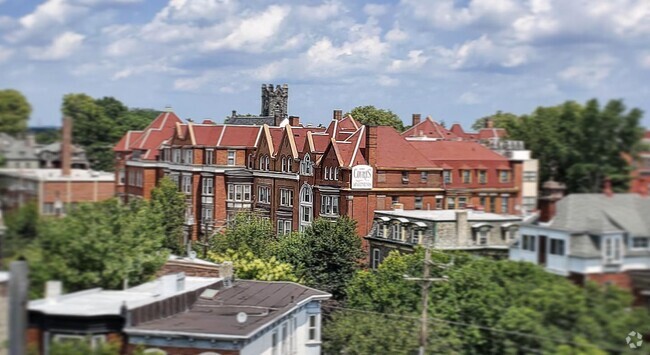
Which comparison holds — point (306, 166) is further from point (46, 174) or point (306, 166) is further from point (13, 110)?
point (46, 174)

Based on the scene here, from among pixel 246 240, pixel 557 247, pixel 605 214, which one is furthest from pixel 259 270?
pixel 605 214

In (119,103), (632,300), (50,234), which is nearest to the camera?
(632,300)

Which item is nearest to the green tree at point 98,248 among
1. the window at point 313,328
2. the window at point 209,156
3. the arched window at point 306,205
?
the window at point 313,328

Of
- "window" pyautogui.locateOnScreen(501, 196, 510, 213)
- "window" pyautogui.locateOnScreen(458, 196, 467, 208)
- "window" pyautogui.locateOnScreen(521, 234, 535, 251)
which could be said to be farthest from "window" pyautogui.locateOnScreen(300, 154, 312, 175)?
"window" pyautogui.locateOnScreen(521, 234, 535, 251)

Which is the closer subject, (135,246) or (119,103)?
(119,103)

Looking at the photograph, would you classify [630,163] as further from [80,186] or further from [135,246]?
[135,246]

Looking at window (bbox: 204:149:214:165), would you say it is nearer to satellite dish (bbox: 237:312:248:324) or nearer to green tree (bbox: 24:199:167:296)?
green tree (bbox: 24:199:167:296)

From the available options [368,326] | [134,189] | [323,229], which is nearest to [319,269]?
[323,229]

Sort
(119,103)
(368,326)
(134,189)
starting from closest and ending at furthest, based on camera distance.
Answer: (119,103) < (134,189) < (368,326)
